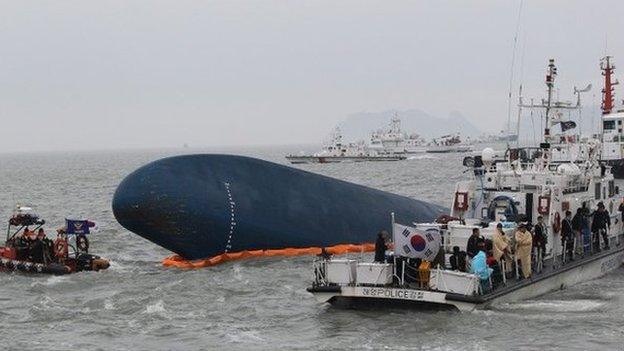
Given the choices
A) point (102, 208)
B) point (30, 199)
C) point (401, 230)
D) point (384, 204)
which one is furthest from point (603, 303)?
point (30, 199)

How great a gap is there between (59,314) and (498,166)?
14158 mm

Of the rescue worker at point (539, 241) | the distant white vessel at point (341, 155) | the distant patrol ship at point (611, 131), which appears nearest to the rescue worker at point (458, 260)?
the rescue worker at point (539, 241)

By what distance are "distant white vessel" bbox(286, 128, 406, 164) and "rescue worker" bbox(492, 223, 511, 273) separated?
13118cm

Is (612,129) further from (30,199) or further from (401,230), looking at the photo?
(401,230)

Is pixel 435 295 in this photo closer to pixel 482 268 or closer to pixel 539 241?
pixel 482 268

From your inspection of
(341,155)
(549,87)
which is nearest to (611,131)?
(549,87)

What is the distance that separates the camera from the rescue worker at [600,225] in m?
26.9

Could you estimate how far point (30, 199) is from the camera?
7475 cm

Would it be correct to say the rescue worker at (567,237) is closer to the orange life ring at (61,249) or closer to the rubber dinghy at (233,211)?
the rubber dinghy at (233,211)

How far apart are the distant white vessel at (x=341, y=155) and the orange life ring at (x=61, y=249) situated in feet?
405

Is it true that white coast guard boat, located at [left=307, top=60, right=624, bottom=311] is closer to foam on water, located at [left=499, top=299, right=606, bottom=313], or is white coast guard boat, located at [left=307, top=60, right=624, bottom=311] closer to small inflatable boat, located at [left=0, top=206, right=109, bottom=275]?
foam on water, located at [left=499, top=299, right=606, bottom=313]

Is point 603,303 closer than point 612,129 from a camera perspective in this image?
Yes

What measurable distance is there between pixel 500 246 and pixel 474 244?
0.73 m

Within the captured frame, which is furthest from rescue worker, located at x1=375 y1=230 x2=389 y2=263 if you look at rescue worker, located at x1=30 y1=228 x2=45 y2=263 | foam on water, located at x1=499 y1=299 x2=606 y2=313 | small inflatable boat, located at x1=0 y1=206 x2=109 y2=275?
rescue worker, located at x1=30 y1=228 x2=45 y2=263
